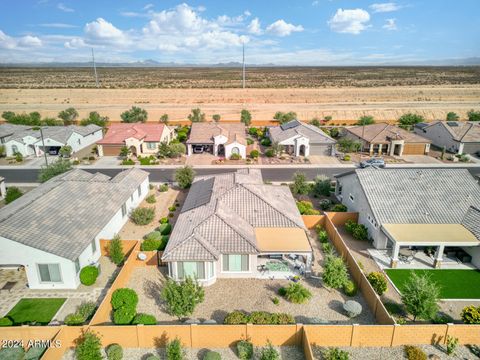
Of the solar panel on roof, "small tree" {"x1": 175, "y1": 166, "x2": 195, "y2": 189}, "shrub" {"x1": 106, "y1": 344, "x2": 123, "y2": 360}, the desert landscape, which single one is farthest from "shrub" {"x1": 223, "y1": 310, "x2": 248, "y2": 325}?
the desert landscape

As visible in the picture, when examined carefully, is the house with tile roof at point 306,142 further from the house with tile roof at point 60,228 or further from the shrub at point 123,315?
the shrub at point 123,315

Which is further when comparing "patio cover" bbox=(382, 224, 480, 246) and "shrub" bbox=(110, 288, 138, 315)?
"patio cover" bbox=(382, 224, 480, 246)

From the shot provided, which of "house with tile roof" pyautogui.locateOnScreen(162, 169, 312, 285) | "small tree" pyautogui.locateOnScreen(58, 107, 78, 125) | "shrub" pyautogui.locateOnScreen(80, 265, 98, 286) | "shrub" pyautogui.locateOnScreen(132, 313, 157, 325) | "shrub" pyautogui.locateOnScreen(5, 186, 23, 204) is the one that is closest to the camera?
"shrub" pyautogui.locateOnScreen(132, 313, 157, 325)

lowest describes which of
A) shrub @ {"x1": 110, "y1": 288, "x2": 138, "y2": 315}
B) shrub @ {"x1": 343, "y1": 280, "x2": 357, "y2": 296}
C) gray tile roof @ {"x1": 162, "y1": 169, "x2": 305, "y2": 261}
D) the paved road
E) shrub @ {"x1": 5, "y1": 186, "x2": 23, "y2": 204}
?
shrub @ {"x1": 343, "y1": 280, "x2": 357, "y2": 296}

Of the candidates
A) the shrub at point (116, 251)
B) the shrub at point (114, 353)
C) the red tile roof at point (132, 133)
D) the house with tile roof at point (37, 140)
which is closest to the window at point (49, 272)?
the shrub at point (116, 251)

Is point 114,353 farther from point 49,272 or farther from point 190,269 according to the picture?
point 49,272

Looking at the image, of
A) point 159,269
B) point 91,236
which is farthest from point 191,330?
point 91,236

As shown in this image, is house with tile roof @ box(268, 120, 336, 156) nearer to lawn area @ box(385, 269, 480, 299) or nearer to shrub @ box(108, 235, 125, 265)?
lawn area @ box(385, 269, 480, 299)
